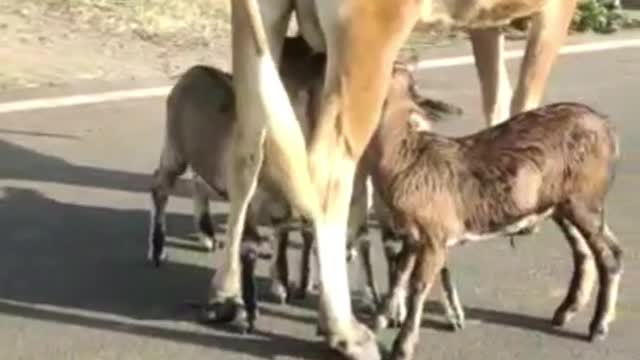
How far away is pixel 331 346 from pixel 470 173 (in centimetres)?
85

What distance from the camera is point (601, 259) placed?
6.69 meters

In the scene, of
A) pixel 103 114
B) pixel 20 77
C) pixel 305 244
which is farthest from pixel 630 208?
pixel 20 77

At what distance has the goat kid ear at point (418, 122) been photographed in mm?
6574

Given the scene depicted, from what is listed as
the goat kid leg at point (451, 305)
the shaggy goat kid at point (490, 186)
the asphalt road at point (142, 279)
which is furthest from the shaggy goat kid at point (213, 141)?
the goat kid leg at point (451, 305)

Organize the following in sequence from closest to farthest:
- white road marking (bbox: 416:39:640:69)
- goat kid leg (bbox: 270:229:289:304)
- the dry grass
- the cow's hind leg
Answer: goat kid leg (bbox: 270:229:289:304) < the cow's hind leg < white road marking (bbox: 416:39:640:69) < the dry grass

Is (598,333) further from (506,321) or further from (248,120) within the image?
(248,120)

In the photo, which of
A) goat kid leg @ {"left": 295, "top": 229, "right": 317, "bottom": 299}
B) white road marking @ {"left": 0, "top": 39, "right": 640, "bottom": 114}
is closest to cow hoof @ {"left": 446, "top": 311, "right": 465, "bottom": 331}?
goat kid leg @ {"left": 295, "top": 229, "right": 317, "bottom": 299}

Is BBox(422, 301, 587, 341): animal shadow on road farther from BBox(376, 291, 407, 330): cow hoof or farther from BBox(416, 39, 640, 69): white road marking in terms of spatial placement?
BBox(416, 39, 640, 69): white road marking

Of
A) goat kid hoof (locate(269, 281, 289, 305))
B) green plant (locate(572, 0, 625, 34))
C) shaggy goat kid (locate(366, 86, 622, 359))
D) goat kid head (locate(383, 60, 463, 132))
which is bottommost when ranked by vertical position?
green plant (locate(572, 0, 625, 34))

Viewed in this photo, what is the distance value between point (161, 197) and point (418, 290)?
186 cm

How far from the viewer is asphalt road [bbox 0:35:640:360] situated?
6688mm

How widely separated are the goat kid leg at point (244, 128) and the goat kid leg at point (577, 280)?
128 centimetres

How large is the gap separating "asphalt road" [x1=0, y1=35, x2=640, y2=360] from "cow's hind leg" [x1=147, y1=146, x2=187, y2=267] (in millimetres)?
86

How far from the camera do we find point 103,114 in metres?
11.1
